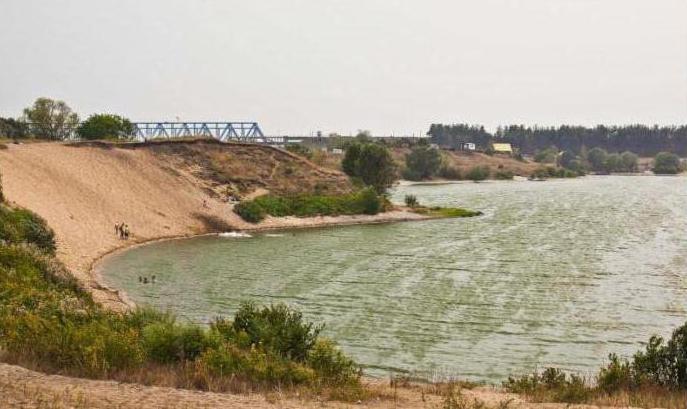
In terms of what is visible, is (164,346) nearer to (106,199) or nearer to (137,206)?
(106,199)

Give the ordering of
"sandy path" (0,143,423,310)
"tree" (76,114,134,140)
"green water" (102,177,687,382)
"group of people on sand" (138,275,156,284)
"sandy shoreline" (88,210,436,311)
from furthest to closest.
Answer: "tree" (76,114,134,140) → "sandy path" (0,143,423,310) → "sandy shoreline" (88,210,436,311) → "group of people on sand" (138,275,156,284) → "green water" (102,177,687,382)

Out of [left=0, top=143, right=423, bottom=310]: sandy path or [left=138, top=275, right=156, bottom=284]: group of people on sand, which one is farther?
[left=0, top=143, right=423, bottom=310]: sandy path

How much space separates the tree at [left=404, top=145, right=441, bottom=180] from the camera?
19275 centimetres

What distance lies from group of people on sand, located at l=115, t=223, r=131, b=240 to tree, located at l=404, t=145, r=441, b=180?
131m

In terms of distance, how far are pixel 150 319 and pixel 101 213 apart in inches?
1958

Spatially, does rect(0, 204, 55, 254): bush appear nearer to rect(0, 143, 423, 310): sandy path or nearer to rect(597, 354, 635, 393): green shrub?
rect(0, 143, 423, 310): sandy path

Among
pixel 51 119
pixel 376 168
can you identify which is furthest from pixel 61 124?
pixel 376 168

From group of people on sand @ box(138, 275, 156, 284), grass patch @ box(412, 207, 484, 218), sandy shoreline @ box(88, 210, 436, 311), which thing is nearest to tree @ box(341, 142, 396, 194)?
grass patch @ box(412, 207, 484, 218)

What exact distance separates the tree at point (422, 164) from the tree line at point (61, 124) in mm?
97217

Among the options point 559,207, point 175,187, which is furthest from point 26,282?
point 559,207

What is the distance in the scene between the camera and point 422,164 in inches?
7662

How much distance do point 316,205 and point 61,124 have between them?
44962mm

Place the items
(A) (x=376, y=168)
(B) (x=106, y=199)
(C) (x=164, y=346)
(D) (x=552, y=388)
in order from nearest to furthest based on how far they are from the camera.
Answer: (C) (x=164, y=346) < (D) (x=552, y=388) < (B) (x=106, y=199) < (A) (x=376, y=168)

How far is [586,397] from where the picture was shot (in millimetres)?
17953
